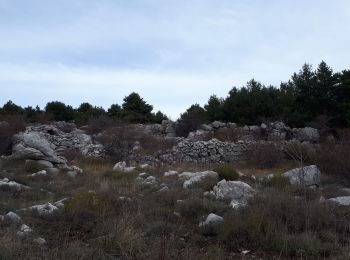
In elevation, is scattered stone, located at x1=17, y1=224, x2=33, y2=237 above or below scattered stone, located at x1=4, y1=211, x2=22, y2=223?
below

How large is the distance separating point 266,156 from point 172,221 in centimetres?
1232

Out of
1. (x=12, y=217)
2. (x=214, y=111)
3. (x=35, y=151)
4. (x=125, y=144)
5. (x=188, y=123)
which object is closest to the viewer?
(x=12, y=217)

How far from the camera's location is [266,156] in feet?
62.8

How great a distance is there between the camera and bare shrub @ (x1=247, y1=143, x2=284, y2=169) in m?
18.9

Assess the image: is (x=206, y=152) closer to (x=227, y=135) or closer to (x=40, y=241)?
(x=227, y=135)

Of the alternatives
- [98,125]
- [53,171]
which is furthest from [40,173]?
[98,125]

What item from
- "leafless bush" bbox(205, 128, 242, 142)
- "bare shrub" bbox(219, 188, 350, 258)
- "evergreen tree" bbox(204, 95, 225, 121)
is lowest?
"bare shrub" bbox(219, 188, 350, 258)

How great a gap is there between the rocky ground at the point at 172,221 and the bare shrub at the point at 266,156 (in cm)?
710

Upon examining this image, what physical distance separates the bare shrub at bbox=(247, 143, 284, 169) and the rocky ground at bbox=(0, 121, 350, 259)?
7099 mm

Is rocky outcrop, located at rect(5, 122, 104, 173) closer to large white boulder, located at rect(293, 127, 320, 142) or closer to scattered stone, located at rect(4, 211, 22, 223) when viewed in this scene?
scattered stone, located at rect(4, 211, 22, 223)

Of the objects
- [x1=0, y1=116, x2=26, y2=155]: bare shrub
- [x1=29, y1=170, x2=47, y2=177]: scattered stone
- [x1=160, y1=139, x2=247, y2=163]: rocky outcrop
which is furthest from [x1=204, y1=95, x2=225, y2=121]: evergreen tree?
[x1=29, y1=170, x2=47, y2=177]: scattered stone

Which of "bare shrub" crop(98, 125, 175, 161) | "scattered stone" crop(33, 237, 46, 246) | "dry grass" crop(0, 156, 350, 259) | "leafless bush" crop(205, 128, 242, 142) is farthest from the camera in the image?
"leafless bush" crop(205, 128, 242, 142)

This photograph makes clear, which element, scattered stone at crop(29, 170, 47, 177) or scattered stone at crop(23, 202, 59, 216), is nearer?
scattered stone at crop(23, 202, 59, 216)

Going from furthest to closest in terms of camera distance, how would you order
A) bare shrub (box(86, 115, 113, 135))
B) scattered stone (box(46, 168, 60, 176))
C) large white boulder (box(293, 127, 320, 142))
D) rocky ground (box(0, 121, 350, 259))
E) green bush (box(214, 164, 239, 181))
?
bare shrub (box(86, 115, 113, 135)), large white boulder (box(293, 127, 320, 142)), scattered stone (box(46, 168, 60, 176)), green bush (box(214, 164, 239, 181)), rocky ground (box(0, 121, 350, 259))
